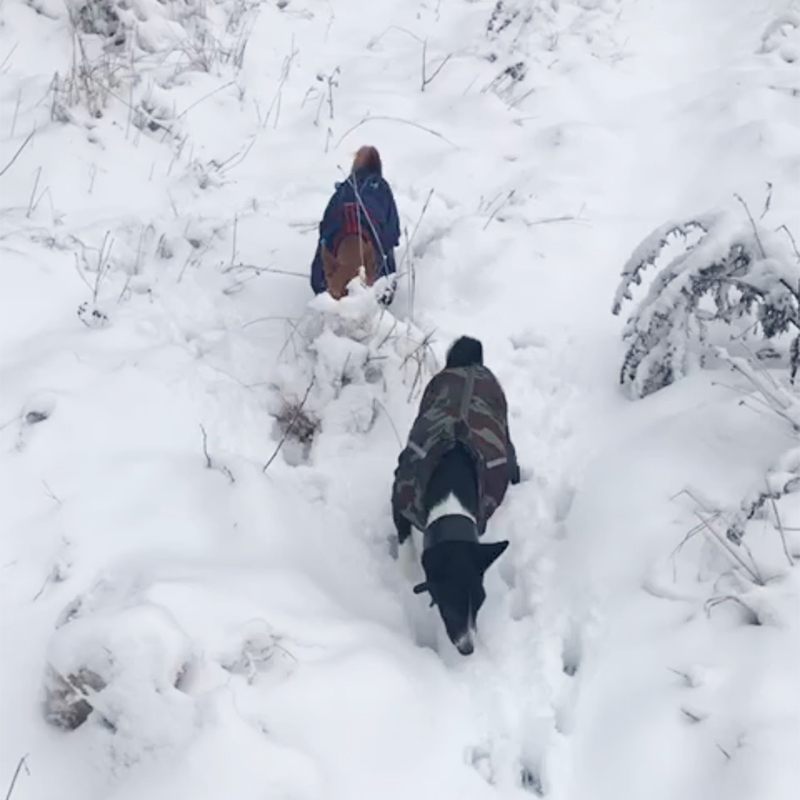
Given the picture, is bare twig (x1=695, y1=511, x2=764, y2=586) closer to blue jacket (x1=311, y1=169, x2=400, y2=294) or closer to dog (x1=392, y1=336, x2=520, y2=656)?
dog (x1=392, y1=336, x2=520, y2=656)

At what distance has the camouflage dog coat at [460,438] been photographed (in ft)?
10.4

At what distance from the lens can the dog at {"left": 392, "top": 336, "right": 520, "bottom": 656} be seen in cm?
289

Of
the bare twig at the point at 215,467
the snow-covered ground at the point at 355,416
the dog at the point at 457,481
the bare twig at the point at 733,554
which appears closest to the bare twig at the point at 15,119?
the snow-covered ground at the point at 355,416

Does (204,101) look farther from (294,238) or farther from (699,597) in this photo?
(699,597)

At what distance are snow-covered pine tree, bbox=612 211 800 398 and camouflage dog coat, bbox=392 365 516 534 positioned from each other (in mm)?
664

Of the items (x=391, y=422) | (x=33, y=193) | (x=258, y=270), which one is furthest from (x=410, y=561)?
(x=33, y=193)

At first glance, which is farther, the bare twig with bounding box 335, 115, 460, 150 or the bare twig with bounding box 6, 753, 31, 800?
the bare twig with bounding box 335, 115, 460, 150

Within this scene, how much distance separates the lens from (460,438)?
3.17 metres

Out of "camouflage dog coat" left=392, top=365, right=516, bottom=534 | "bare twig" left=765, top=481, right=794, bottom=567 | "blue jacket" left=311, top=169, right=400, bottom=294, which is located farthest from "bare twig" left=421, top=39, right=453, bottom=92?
"bare twig" left=765, top=481, right=794, bottom=567

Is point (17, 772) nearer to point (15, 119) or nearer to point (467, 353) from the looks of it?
point (467, 353)

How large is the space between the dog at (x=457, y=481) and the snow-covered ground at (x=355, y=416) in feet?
0.59

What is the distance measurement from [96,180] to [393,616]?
3.07 m

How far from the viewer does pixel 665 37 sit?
6684 mm

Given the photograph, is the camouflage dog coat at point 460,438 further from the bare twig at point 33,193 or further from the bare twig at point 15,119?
the bare twig at point 15,119
